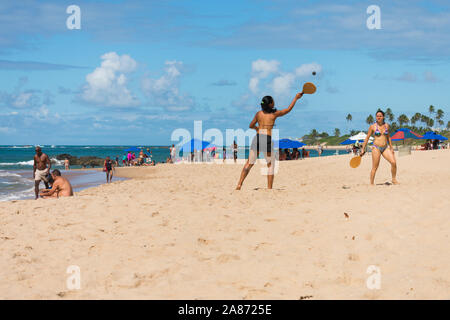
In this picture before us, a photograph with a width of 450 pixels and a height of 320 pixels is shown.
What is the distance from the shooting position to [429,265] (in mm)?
4730

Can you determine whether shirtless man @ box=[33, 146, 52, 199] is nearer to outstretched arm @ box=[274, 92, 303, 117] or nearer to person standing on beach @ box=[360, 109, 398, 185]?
outstretched arm @ box=[274, 92, 303, 117]

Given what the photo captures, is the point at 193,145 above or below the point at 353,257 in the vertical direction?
above

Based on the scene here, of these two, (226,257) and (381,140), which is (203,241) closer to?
(226,257)

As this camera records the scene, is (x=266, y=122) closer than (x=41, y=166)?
Yes

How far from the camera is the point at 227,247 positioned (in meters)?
5.52

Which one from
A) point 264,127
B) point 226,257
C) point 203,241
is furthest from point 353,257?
point 264,127

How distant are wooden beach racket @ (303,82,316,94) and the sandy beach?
7.23ft

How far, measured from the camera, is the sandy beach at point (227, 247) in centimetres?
425

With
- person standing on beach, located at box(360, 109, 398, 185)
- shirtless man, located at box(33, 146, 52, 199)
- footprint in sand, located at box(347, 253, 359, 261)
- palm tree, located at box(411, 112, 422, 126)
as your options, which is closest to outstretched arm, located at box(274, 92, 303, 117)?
person standing on beach, located at box(360, 109, 398, 185)

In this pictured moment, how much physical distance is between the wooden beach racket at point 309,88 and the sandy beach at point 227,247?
2203 mm

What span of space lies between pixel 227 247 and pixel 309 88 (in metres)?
4.60

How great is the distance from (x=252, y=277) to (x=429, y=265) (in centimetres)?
191

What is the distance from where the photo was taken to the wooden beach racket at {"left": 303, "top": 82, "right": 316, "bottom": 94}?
891 cm
